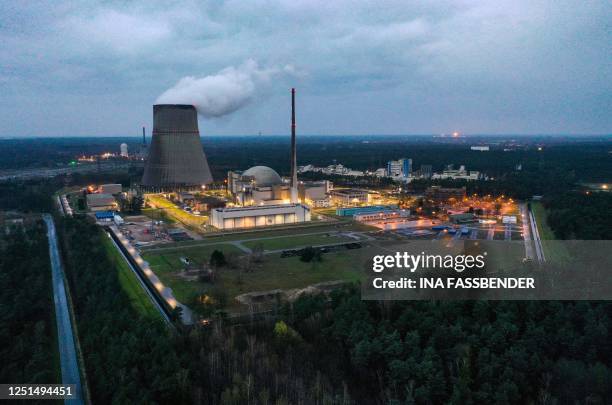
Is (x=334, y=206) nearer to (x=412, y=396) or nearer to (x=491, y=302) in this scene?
(x=491, y=302)

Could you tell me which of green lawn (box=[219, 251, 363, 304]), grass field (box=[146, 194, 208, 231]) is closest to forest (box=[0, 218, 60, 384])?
green lawn (box=[219, 251, 363, 304])

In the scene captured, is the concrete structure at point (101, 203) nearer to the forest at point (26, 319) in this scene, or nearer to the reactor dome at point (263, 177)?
the reactor dome at point (263, 177)

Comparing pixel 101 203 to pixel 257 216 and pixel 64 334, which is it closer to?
pixel 257 216

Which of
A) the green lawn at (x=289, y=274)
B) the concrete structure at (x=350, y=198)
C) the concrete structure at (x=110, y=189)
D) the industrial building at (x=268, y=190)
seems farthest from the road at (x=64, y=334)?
the concrete structure at (x=350, y=198)

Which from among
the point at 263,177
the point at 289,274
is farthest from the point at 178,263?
the point at 263,177

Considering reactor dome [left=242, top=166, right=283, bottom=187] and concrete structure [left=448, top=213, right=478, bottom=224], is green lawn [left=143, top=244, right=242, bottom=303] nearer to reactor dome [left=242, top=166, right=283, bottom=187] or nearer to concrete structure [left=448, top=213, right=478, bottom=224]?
concrete structure [left=448, top=213, right=478, bottom=224]

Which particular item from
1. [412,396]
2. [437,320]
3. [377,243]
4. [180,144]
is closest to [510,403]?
[412,396]
